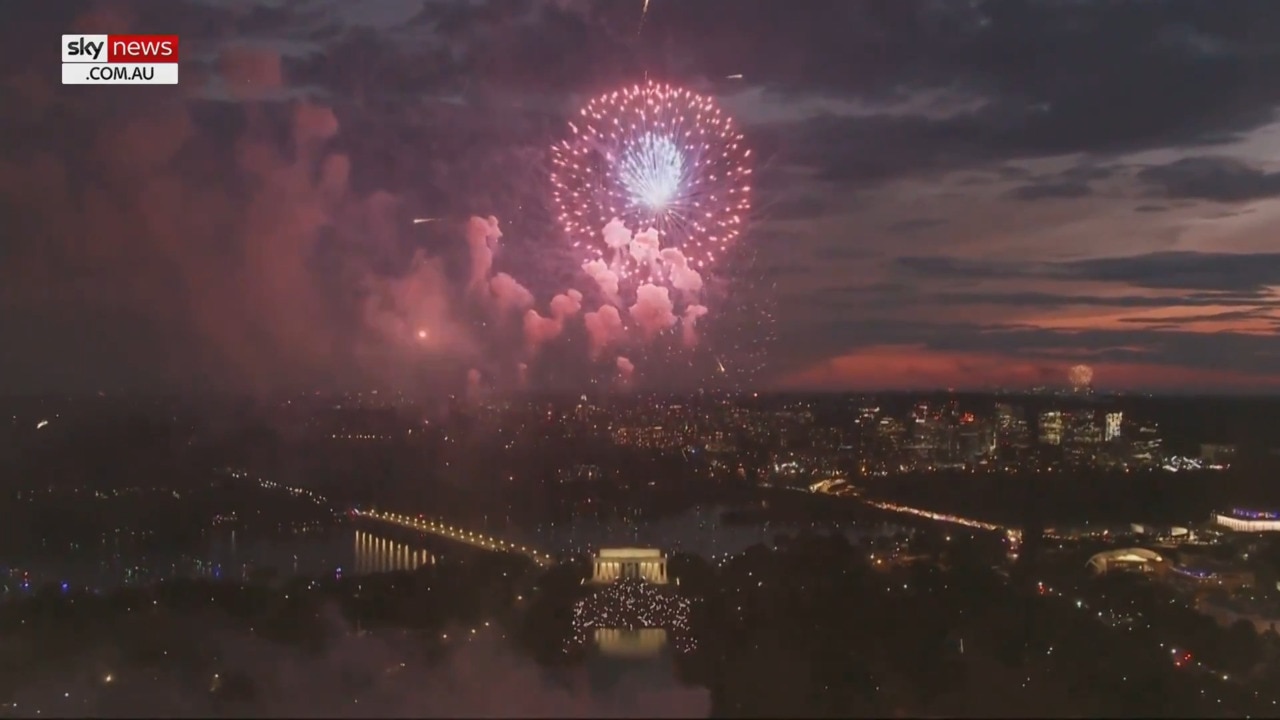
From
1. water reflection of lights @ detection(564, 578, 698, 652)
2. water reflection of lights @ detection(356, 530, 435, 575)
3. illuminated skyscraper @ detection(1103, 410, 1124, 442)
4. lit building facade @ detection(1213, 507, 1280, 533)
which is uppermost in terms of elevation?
illuminated skyscraper @ detection(1103, 410, 1124, 442)

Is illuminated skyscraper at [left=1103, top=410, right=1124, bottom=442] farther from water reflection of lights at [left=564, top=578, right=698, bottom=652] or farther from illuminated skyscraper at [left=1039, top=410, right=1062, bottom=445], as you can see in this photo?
water reflection of lights at [left=564, top=578, right=698, bottom=652]

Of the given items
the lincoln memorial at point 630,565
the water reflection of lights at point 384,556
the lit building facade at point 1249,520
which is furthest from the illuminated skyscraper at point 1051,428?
the water reflection of lights at point 384,556

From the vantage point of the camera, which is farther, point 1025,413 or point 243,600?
point 1025,413

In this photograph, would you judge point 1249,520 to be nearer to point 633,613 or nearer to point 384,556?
point 633,613

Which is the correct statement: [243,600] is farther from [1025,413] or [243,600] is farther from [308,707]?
[1025,413]

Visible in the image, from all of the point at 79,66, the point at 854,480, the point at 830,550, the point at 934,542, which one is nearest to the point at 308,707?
the point at 79,66

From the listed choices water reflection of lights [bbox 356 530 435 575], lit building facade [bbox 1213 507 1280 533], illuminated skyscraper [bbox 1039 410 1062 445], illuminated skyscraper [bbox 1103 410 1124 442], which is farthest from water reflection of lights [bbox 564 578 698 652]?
illuminated skyscraper [bbox 1103 410 1124 442]
